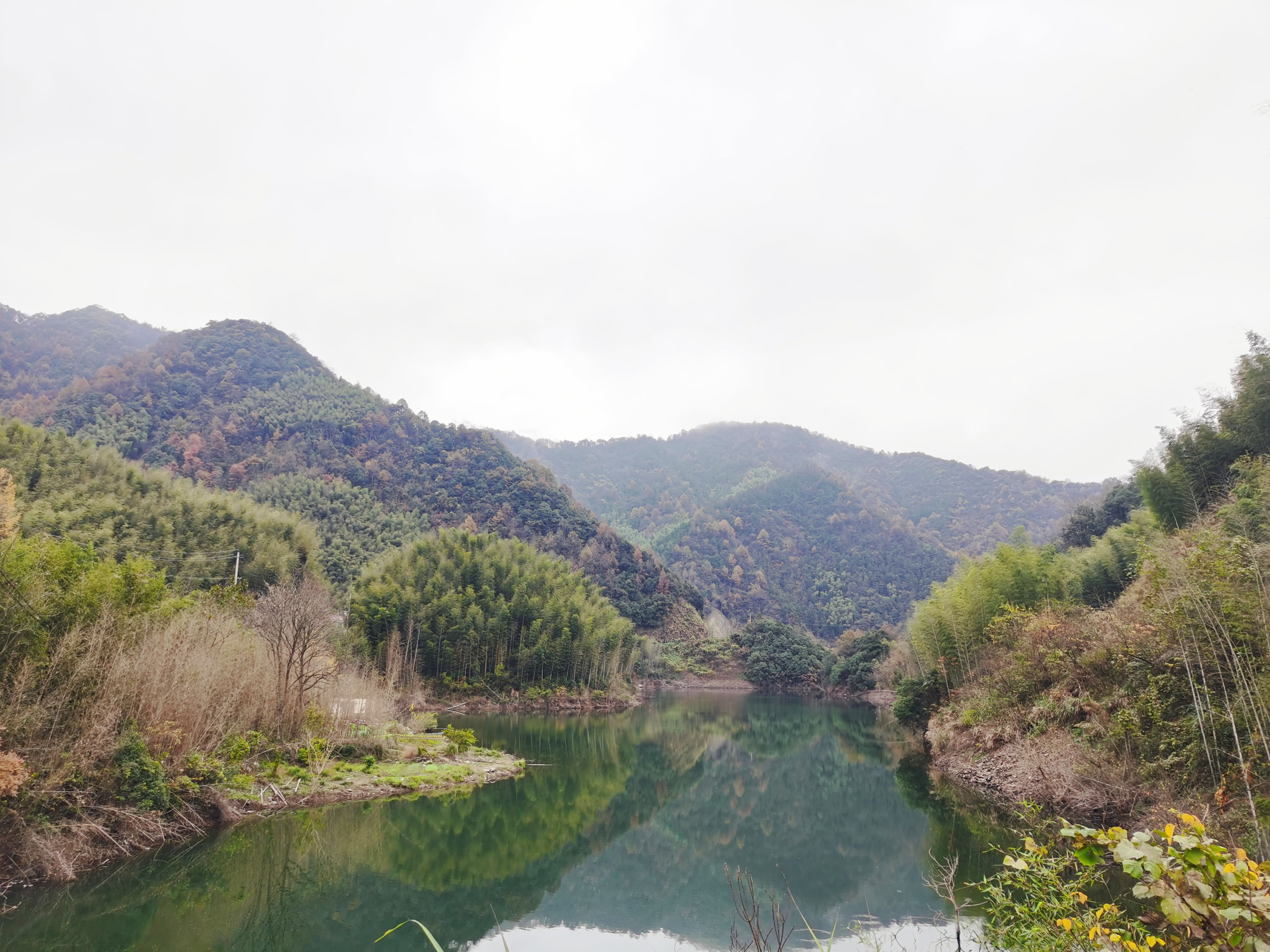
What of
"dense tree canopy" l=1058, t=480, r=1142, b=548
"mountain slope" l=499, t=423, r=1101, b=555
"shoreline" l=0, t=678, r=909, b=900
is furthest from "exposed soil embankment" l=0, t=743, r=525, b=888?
"mountain slope" l=499, t=423, r=1101, b=555

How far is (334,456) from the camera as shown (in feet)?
222

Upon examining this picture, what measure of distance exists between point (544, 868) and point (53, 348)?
123 meters

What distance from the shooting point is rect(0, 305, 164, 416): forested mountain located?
83.1 meters

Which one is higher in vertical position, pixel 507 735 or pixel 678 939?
pixel 678 939

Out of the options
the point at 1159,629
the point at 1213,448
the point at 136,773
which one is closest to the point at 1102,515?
the point at 1213,448

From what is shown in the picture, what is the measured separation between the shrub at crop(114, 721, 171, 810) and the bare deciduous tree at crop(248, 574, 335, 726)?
190 inches

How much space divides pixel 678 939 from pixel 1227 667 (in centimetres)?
844

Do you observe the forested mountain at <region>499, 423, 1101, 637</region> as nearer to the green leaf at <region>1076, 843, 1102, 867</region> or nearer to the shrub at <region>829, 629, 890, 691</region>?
the shrub at <region>829, 629, 890, 691</region>

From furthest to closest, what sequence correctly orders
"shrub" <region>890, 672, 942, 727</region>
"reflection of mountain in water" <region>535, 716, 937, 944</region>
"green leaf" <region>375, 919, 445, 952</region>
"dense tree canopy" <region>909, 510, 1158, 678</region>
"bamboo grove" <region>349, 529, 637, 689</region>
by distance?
1. "bamboo grove" <region>349, 529, 637, 689</region>
2. "shrub" <region>890, 672, 942, 727</region>
3. "dense tree canopy" <region>909, 510, 1158, 678</region>
4. "reflection of mountain in water" <region>535, 716, 937, 944</region>
5. "green leaf" <region>375, 919, 445, 952</region>

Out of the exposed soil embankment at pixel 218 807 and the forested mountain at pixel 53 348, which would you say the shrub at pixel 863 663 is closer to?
the exposed soil embankment at pixel 218 807

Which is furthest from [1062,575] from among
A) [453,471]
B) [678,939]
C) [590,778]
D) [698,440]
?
[698,440]

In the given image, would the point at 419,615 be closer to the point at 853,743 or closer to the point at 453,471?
the point at 853,743

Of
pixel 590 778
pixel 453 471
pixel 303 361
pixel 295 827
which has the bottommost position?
pixel 590 778

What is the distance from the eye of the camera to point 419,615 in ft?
115
